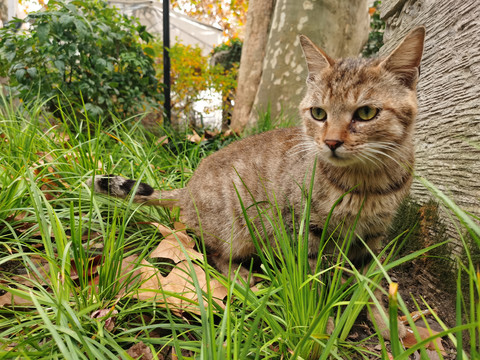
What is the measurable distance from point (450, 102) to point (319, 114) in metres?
0.82

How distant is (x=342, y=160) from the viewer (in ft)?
5.59

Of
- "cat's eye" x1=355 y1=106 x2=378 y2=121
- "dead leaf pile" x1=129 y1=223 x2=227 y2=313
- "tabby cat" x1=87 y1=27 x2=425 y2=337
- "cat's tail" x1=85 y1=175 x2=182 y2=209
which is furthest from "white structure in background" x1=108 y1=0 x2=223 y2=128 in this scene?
"cat's eye" x1=355 y1=106 x2=378 y2=121

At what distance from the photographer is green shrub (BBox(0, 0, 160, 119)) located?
11.0ft

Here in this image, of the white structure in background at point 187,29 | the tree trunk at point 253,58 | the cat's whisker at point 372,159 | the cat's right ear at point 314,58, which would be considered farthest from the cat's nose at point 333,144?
the white structure in background at point 187,29

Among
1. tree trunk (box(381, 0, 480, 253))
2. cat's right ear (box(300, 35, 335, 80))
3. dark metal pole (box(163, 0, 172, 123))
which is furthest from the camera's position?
dark metal pole (box(163, 0, 172, 123))

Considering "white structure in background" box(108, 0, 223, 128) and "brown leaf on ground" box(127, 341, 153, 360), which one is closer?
"brown leaf on ground" box(127, 341, 153, 360)

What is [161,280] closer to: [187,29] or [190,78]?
[190,78]

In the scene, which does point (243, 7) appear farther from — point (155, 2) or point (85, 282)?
point (85, 282)

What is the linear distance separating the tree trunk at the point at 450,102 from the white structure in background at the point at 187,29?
12.5 ft

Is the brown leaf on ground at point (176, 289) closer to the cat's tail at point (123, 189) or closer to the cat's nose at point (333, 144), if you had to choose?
the cat's tail at point (123, 189)

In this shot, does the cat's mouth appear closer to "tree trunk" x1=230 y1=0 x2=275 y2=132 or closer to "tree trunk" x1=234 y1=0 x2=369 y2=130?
"tree trunk" x1=234 y1=0 x2=369 y2=130

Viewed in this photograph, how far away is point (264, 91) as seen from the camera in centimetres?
474

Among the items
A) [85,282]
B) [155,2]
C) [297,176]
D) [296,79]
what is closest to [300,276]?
[297,176]

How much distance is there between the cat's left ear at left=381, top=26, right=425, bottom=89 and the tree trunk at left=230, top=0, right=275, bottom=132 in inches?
150
